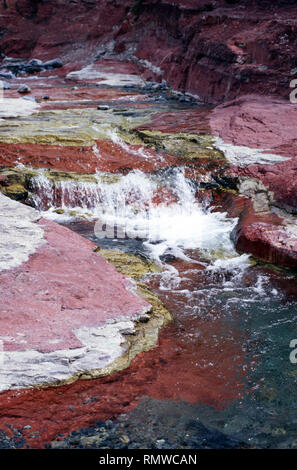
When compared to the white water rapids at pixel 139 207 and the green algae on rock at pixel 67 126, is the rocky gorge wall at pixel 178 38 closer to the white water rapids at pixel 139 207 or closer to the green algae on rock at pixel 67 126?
the green algae on rock at pixel 67 126

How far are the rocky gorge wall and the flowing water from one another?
490 cm

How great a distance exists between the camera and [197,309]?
4.64m

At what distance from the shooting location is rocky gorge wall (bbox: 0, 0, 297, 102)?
37.5 feet

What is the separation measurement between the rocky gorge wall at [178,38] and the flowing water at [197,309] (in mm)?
4904

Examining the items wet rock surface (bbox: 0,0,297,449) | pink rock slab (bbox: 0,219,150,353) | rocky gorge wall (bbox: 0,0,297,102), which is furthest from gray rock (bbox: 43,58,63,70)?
pink rock slab (bbox: 0,219,150,353)

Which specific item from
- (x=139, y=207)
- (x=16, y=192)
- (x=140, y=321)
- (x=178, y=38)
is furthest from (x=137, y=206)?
(x=178, y=38)

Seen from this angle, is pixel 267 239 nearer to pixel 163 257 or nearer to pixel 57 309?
pixel 163 257

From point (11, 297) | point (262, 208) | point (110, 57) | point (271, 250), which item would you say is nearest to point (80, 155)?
point (262, 208)

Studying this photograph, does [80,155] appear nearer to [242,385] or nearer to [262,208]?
[262,208]

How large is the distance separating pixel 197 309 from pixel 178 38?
13.5m

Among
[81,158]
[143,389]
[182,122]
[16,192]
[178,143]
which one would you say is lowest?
[143,389]

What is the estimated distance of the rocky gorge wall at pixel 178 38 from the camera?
11430 mm

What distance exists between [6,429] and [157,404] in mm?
872

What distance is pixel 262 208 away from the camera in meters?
6.44
